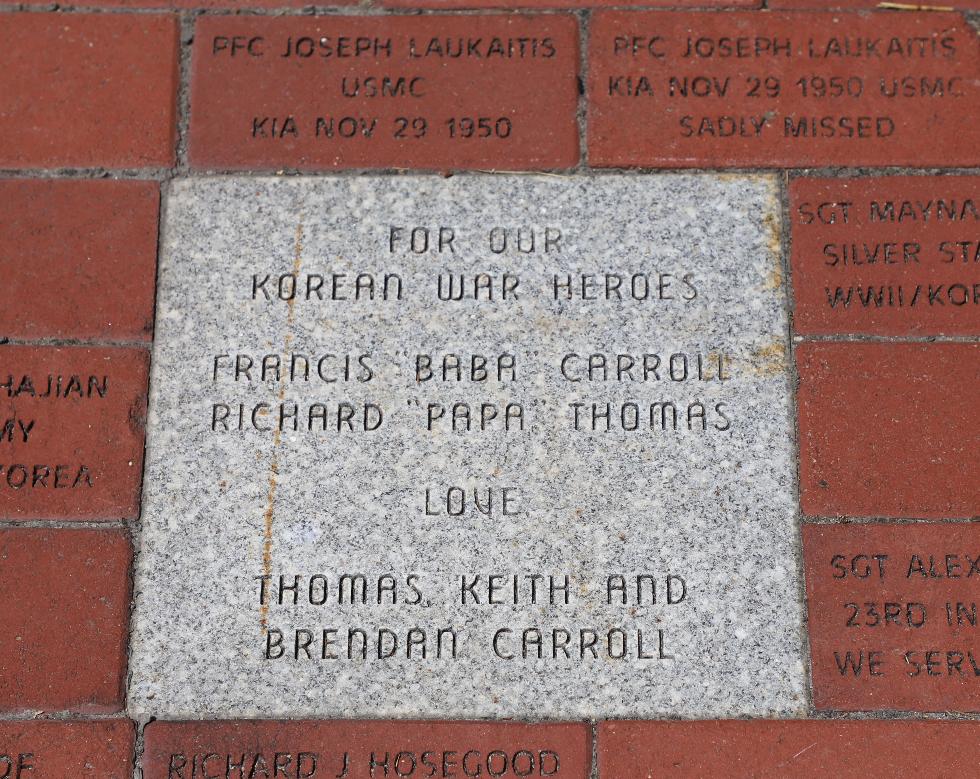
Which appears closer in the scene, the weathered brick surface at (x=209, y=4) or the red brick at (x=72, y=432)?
the red brick at (x=72, y=432)

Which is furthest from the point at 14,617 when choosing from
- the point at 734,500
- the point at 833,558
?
the point at 833,558

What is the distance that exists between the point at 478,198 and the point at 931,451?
3.37ft

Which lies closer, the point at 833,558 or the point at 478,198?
the point at 833,558

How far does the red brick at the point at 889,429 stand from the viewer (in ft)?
5.64

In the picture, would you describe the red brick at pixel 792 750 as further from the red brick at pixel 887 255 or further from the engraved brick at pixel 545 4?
the engraved brick at pixel 545 4

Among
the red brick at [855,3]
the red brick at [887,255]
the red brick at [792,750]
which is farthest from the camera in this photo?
the red brick at [855,3]

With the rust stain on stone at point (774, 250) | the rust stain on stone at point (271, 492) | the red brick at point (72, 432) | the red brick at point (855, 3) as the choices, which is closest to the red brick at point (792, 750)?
the rust stain on stone at point (271, 492)

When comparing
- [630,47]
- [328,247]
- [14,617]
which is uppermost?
[630,47]

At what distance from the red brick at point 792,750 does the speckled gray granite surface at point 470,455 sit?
49 mm

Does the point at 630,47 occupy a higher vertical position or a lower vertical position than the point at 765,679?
higher

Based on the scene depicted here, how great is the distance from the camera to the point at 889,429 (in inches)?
68.5

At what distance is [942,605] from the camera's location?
1.69 meters

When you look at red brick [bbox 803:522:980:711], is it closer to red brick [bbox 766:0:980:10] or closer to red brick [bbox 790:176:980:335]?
red brick [bbox 790:176:980:335]

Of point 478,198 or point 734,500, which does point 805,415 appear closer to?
point 734,500
